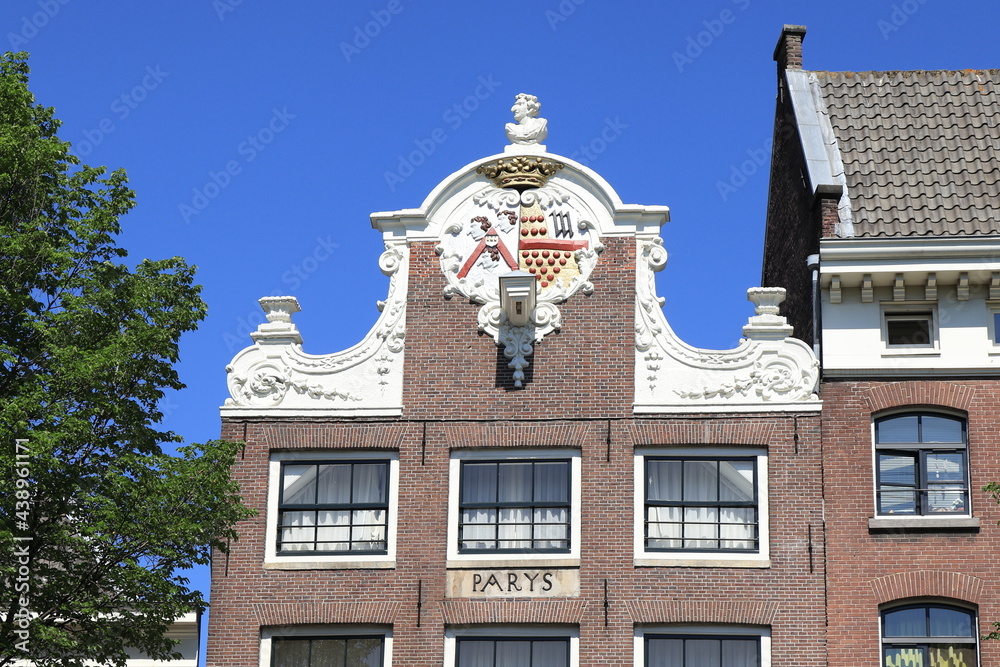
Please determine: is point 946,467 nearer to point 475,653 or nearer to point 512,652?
point 512,652

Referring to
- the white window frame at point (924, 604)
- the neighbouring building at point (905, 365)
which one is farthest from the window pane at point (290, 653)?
the white window frame at point (924, 604)

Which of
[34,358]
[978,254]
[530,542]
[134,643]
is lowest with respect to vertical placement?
[134,643]

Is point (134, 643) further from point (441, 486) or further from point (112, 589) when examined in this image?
point (441, 486)

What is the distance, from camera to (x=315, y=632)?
26438 mm

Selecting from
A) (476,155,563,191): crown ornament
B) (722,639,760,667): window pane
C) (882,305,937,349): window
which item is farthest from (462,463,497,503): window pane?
(882,305,937,349): window

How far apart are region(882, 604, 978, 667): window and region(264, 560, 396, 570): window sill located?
818 cm

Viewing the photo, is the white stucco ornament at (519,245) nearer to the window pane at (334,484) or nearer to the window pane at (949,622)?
the window pane at (334,484)

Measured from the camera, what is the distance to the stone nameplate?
26.3m

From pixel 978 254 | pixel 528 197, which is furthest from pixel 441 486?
pixel 978 254

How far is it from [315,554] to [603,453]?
511 centimetres

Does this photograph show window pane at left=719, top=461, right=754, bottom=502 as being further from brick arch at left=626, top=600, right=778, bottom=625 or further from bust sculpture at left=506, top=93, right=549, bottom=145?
bust sculpture at left=506, top=93, right=549, bottom=145

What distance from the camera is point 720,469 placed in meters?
27.1

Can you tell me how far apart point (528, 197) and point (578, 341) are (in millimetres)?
2852

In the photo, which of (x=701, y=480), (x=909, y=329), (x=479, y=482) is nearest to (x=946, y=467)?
(x=909, y=329)
